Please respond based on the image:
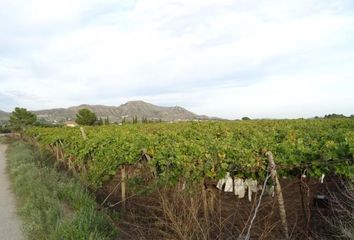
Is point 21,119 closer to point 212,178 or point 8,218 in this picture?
point 8,218

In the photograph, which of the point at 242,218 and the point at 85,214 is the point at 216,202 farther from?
the point at 85,214

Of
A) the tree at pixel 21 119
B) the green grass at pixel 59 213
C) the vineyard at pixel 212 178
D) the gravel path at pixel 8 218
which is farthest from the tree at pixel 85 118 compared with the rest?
the vineyard at pixel 212 178

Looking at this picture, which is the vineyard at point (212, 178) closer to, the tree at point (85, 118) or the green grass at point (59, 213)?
the green grass at point (59, 213)

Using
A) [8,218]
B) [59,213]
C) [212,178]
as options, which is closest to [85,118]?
[8,218]

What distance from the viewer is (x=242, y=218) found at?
697 centimetres

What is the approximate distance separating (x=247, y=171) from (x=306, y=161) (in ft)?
3.19

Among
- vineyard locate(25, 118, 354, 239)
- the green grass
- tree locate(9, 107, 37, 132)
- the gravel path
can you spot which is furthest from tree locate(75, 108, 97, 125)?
vineyard locate(25, 118, 354, 239)

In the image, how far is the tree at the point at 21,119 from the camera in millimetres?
80438

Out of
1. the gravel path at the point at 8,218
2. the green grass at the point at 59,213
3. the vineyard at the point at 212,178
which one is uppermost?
the vineyard at the point at 212,178

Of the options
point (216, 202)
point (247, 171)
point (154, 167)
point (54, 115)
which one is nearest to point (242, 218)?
point (247, 171)

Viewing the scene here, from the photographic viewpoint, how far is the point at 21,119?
81.1 metres

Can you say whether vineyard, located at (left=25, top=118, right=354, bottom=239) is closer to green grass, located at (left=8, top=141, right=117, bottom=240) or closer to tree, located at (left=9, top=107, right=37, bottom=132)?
green grass, located at (left=8, top=141, right=117, bottom=240)

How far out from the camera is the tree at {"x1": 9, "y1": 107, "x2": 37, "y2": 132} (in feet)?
264

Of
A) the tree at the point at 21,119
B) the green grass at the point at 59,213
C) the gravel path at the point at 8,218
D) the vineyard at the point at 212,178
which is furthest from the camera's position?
the tree at the point at 21,119
